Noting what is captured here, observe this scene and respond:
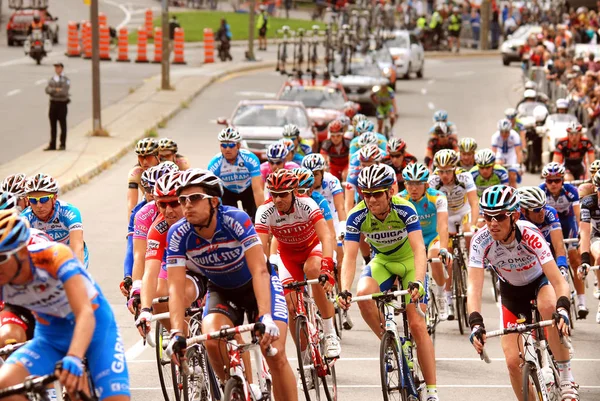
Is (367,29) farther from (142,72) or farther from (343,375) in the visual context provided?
(343,375)

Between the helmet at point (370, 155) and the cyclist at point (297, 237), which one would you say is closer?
the cyclist at point (297, 237)

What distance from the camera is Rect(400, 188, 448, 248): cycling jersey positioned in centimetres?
1333

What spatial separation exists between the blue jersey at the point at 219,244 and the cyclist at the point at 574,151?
39.2 feet

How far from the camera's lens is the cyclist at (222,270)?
8.09 meters

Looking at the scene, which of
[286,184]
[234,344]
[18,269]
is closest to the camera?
[18,269]

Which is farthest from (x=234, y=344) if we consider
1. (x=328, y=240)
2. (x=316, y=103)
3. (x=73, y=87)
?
(x=73, y=87)

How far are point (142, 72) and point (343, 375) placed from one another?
34908mm

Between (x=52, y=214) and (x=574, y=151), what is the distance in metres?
11.3

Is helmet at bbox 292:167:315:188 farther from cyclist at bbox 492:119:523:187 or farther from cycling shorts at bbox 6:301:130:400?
cyclist at bbox 492:119:523:187

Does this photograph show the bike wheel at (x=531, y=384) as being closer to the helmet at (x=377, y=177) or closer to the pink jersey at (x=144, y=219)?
the helmet at (x=377, y=177)

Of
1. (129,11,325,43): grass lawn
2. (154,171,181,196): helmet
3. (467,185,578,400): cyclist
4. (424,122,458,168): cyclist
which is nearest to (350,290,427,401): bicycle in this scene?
(467,185,578,400): cyclist

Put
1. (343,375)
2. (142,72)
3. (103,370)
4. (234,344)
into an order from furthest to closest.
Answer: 1. (142,72)
2. (343,375)
3. (234,344)
4. (103,370)

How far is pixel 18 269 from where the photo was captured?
6504mm

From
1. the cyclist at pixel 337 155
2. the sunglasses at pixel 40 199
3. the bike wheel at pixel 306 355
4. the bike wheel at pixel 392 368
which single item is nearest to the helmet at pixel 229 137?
the cyclist at pixel 337 155
